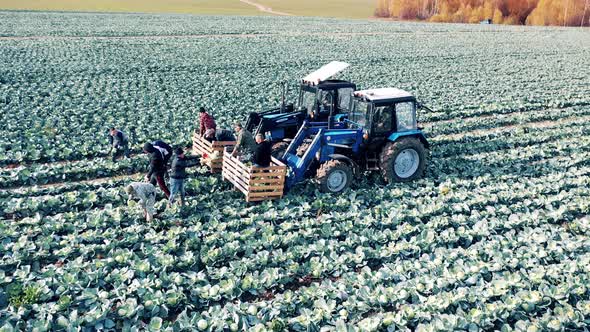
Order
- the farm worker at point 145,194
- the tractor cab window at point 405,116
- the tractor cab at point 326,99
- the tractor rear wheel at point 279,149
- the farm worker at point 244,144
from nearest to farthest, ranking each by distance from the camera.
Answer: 1. the farm worker at point 145,194
2. the farm worker at point 244,144
3. the tractor cab window at point 405,116
4. the tractor rear wheel at point 279,149
5. the tractor cab at point 326,99

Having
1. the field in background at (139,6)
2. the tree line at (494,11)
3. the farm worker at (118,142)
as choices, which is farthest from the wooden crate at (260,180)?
the tree line at (494,11)

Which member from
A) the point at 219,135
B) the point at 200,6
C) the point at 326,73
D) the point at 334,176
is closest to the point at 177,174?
the point at 219,135

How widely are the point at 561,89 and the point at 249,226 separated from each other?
76.0 ft

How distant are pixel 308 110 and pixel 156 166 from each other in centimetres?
464

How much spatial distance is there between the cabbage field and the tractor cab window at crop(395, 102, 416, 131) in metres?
1.48

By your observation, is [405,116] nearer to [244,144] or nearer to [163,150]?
[244,144]

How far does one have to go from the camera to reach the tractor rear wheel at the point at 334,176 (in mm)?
11648

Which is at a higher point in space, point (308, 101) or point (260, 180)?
point (308, 101)

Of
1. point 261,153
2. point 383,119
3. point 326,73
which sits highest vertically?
point 326,73

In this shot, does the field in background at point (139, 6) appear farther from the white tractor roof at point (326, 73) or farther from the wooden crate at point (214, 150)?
the white tractor roof at point (326, 73)

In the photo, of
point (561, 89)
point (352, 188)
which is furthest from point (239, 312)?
point (561, 89)

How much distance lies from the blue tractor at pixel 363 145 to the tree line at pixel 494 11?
80.1 meters

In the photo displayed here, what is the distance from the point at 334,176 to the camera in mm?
11852

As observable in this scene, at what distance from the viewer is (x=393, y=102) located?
1241 cm
